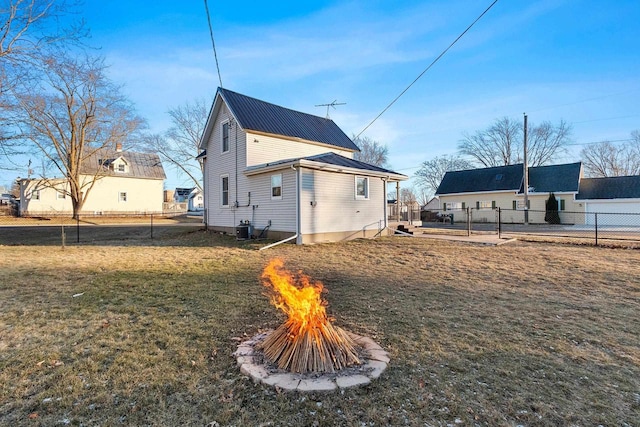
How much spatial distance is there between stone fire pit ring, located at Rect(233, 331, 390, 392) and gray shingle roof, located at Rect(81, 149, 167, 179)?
102 feet

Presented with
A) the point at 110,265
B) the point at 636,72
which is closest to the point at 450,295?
the point at 110,265

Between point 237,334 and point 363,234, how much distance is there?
33.0ft

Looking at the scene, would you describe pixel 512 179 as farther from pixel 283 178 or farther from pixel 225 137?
pixel 225 137

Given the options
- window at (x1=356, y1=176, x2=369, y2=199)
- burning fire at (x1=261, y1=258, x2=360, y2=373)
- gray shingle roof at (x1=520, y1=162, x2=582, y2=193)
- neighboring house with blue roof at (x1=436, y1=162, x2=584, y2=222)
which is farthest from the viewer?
neighboring house with blue roof at (x1=436, y1=162, x2=584, y2=222)

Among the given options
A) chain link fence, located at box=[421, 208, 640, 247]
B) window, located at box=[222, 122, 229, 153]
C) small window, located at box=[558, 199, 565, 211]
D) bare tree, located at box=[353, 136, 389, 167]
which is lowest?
chain link fence, located at box=[421, 208, 640, 247]

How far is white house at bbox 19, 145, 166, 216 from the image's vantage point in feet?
93.8

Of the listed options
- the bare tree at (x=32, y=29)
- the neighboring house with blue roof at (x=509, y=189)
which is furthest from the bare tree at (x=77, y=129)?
the neighboring house with blue roof at (x=509, y=189)

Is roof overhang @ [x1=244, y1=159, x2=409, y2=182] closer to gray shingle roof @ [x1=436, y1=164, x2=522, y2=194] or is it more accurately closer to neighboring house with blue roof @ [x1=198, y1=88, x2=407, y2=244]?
neighboring house with blue roof @ [x1=198, y1=88, x2=407, y2=244]

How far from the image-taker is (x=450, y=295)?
5.09 metres

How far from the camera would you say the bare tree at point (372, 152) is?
4203 centimetres

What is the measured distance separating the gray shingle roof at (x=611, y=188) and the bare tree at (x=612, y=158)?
1554 cm

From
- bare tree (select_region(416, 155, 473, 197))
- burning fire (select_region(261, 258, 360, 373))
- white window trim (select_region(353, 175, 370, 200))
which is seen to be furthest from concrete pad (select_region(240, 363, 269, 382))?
bare tree (select_region(416, 155, 473, 197))

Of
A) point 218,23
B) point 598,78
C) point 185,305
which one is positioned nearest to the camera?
point 185,305

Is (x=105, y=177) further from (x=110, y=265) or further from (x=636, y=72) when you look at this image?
(x=636, y=72)
